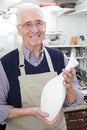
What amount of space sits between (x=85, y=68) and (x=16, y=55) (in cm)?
179

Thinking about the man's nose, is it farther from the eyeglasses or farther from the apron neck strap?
the apron neck strap

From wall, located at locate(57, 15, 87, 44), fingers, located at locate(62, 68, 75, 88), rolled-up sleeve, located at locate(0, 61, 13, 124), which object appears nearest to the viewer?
fingers, located at locate(62, 68, 75, 88)

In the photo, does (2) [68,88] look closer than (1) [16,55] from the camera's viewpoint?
Yes

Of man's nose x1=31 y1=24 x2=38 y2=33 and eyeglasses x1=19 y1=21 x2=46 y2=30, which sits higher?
eyeglasses x1=19 y1=21 x2=46 y2=30

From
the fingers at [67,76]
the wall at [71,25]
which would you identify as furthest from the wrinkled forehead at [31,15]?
the wall at [71,25]

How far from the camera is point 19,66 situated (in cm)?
134

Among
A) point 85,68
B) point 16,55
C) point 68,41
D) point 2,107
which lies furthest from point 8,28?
point 2,107

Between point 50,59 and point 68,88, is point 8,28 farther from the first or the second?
point 68,88

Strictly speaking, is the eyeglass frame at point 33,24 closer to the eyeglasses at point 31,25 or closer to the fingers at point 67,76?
the eyeglasses at point 31,25

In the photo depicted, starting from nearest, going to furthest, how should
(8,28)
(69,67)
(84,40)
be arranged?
1. (69,67)
2. (8,28)
3. (84,40)

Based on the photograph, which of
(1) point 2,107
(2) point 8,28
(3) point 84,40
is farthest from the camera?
(3) point 84,40

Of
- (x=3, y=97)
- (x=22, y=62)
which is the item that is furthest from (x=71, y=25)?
(x=3, y=97)

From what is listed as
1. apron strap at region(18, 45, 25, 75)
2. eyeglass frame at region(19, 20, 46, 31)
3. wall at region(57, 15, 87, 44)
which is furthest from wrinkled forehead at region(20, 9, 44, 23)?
wall at region(57, 15, 87, 44)

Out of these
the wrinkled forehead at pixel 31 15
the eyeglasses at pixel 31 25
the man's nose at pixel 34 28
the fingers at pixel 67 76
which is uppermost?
the wrinkled forehead at pixel 31 15
